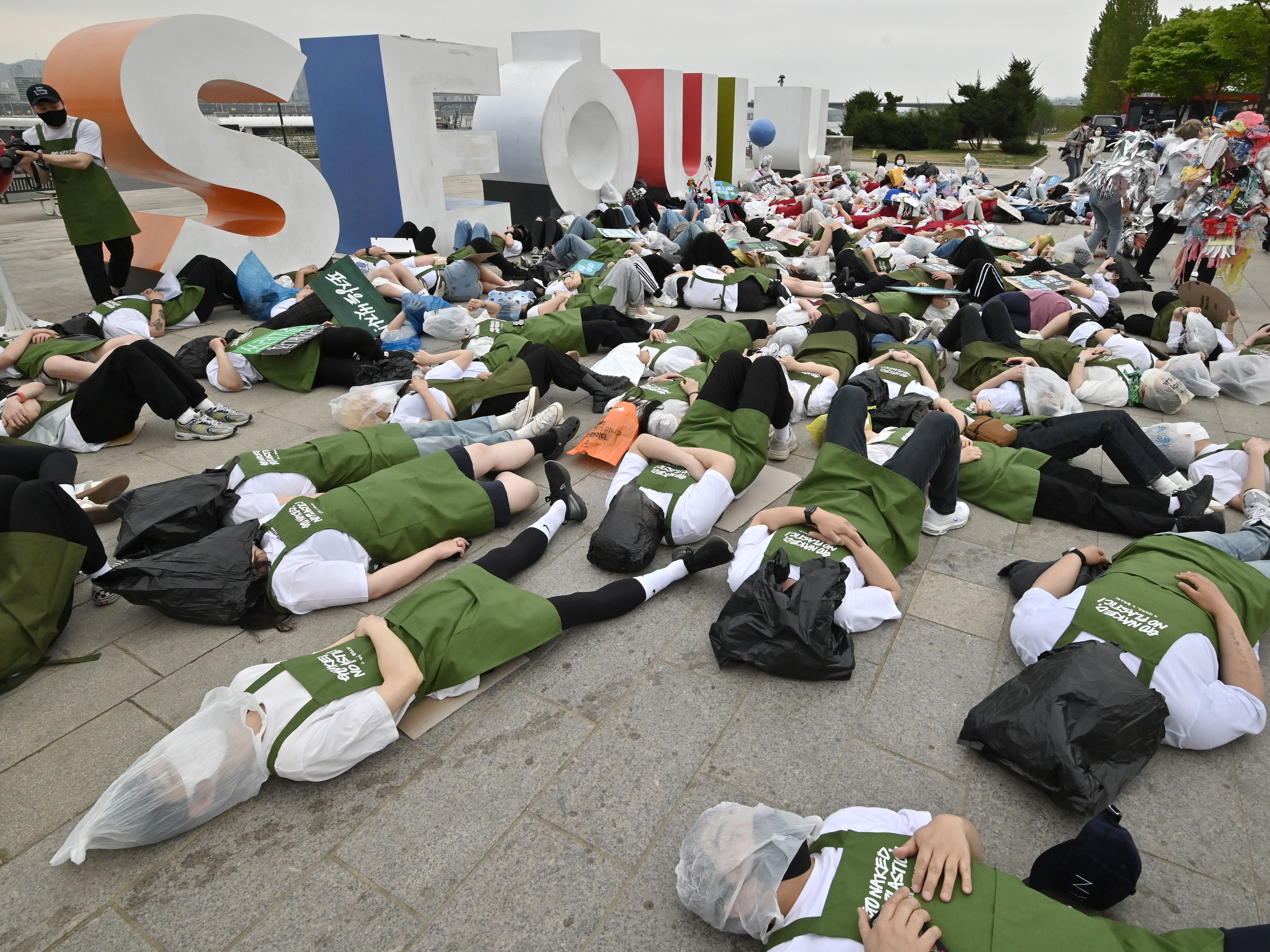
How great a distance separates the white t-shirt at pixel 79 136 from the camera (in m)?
6.93

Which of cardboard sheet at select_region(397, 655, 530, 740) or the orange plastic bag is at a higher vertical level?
the orange plastic bag

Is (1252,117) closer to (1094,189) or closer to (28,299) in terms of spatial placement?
(1094,189)

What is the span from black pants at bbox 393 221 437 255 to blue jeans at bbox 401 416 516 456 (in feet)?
18.6

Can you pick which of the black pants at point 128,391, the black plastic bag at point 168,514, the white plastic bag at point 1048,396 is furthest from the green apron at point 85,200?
the white plastic bag at point 1048,396

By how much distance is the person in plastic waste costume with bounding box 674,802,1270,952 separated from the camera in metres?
1.71

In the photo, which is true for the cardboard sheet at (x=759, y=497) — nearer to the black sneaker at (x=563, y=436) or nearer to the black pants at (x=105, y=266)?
the black sneaker at (x=563, y=436)

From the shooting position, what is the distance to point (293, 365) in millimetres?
6121

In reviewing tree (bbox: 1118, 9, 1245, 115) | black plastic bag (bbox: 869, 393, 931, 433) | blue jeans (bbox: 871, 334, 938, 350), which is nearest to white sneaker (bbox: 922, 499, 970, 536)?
black plastic bag (bbox: 869, 393, 931, 433)

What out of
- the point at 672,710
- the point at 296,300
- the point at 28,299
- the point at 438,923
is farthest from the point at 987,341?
the point at 28,299

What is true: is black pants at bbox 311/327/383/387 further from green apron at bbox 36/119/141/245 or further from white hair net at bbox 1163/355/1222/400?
white hair net at bbox 1163/355/1222/400

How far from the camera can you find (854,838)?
2.01 m

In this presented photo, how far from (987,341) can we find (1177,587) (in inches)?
152

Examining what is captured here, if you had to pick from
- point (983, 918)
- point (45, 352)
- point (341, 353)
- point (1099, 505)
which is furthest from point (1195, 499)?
point (45, 352)

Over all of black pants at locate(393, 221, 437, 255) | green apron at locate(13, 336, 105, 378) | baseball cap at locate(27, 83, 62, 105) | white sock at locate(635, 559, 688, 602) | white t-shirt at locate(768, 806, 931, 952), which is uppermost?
baseball cap at locate(27, 83, 62, 105)
